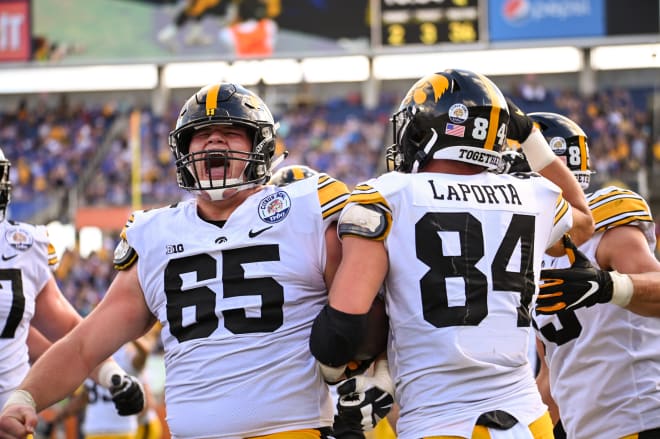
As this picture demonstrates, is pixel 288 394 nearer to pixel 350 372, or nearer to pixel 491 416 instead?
pixel 350 372

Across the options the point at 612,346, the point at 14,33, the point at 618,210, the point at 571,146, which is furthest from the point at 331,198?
the point at 14,33

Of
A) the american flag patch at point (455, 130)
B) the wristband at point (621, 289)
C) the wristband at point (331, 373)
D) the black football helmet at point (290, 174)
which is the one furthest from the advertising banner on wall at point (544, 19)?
the wristband at point (331, 373)

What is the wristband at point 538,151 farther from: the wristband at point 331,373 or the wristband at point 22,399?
the wristband at point 22,399

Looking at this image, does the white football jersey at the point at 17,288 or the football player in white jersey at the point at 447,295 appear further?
the white football jersey at the point at 17,288

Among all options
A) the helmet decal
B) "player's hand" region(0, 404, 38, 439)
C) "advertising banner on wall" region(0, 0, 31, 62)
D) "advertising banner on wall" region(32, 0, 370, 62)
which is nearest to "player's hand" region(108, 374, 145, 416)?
"player's hand" region(0, 404, 38, 439)

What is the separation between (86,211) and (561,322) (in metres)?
18.0

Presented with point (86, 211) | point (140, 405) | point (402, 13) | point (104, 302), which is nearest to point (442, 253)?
point (104, 302)

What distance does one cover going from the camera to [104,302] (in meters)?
3.55

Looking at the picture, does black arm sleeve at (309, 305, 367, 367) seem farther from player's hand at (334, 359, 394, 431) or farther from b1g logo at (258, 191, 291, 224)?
b1g logo at (258, 191, 291, 224)

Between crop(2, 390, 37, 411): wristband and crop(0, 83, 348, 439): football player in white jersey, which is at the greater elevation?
crop(0, 83, 348, 439): football player in white jersey

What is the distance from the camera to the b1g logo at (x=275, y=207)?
328cm

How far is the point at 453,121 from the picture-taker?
314 cm

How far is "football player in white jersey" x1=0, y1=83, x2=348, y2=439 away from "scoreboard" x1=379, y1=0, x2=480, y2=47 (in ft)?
52.9

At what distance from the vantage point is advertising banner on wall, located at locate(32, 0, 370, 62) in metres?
20.7
